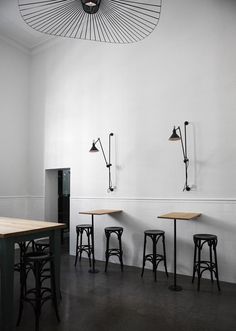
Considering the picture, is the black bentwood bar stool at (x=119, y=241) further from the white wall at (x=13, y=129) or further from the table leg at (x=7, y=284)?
the white wall at (x=13, y=129)

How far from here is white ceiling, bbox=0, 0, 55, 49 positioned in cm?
504

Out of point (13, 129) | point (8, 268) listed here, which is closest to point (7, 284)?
point (8, 268)

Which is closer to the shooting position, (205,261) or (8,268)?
(8,268)

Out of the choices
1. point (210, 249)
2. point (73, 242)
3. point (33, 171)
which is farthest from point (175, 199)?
point (33, 171)

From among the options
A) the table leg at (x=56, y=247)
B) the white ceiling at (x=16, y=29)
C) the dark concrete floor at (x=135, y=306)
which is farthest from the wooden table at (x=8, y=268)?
the white ceiling at (x=16, y=29)

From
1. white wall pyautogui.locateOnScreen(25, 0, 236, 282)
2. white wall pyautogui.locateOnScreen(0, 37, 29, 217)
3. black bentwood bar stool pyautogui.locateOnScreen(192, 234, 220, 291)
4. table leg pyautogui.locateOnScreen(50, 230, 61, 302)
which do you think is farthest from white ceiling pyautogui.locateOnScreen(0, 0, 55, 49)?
black bentwood bar stool pyautogui.locateOnScreen(192, 234, 220, 291)

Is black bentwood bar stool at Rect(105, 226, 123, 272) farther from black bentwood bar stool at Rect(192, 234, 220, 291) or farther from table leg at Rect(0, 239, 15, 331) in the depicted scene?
table leg at Rect(0, 239, 15, 331)

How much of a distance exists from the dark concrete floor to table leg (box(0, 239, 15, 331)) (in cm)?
16

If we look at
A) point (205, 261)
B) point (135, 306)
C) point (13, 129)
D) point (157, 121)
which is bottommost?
point (135, 306)

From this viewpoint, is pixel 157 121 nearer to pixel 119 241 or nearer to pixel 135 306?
pixel 119 241

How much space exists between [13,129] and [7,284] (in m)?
4.45

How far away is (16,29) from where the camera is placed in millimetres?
5801

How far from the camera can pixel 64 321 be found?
2.66 m

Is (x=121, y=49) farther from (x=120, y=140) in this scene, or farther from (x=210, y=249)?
(x=210, y=249)
